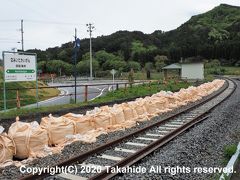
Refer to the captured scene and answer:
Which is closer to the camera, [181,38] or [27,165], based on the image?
[27,165]

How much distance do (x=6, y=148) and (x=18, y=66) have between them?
7.39 m

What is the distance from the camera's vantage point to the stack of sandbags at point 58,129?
29.7 feet

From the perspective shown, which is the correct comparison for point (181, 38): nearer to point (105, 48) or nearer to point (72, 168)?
point (105, 48)

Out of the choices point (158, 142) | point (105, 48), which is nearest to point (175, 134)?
point (158, 142)

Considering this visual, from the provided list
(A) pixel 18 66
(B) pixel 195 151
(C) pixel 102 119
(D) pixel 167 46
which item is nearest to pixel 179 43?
(D) pixel 167 46

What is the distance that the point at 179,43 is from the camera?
484ft

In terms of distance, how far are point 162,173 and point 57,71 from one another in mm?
98636

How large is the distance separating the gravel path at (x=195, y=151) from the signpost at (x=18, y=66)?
782 cm

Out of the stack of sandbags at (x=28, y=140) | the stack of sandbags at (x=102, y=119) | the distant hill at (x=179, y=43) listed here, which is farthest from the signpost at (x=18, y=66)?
the distant hill at (x=179, y=43)

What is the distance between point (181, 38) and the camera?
518 feet

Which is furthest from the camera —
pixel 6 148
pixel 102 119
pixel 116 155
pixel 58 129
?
pixel 102 119

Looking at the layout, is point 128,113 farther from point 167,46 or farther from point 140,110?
point 167,46

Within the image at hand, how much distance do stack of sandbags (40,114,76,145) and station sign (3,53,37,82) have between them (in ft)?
16.9

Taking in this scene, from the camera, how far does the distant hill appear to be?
392 feet
